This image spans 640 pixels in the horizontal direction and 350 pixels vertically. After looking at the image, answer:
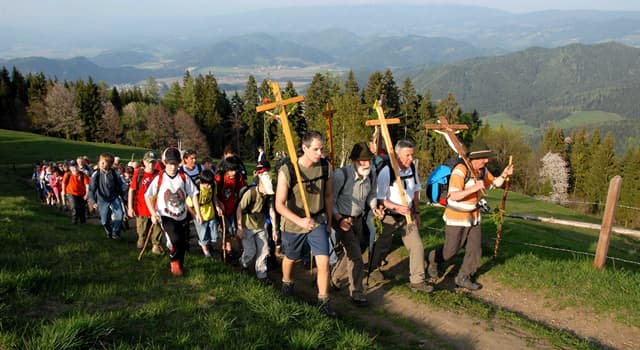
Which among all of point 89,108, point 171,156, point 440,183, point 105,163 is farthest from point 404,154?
point 89,108

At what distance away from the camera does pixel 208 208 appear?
350 inches

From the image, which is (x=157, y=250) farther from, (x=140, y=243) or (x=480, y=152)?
(x=480, y=152)

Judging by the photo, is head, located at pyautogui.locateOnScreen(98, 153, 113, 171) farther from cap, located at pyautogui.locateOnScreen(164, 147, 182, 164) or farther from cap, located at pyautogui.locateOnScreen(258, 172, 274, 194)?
cap, located at pyautogui.locateOnScreen(258, 172, 274, 194)

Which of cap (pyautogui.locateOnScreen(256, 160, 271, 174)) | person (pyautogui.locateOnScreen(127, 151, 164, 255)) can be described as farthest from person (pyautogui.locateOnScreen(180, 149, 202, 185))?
cap (pyautogui.locateOnScreen(256, 160, 271, 174))

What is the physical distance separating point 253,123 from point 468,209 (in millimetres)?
69797

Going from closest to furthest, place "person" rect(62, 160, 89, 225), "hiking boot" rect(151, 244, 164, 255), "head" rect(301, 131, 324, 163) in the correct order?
"head" rect(301, 131, 324, 163) → "hiking boot" rect(151, 244, 164, 255) → "person" rect(62, 160, 89, 225)

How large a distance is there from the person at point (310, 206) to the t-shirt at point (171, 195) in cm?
195

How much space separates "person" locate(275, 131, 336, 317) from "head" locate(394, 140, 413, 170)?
1.68 metres

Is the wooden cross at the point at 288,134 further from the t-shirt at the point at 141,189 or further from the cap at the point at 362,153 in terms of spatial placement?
the t-shirt at the point at 141,189

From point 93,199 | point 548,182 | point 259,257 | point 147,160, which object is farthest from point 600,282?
point 548,182

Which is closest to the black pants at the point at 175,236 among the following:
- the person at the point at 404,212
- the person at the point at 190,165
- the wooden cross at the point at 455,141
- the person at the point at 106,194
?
the person at the point at 190,165

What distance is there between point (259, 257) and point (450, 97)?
66945 millimetres

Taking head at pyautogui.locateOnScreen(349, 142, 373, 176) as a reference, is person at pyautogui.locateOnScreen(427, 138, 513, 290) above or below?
below

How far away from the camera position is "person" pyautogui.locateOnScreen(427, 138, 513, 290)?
7234 millimetres
